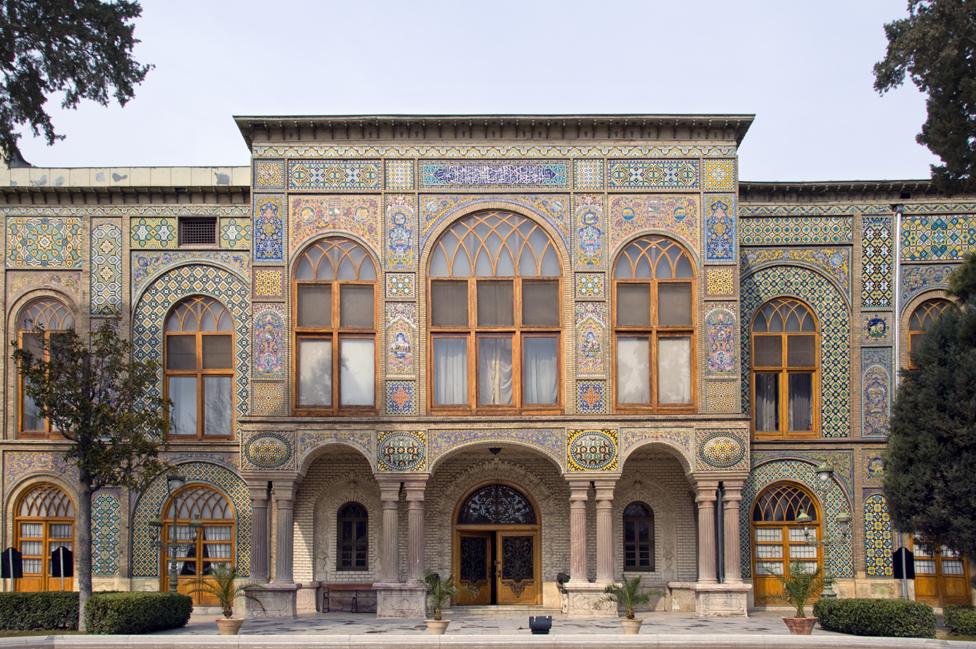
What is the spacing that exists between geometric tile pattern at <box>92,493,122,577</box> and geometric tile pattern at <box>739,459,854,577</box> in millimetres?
15164

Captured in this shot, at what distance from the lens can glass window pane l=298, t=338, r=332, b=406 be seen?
31781 mm

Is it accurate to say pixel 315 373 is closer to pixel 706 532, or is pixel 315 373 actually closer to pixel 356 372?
pixel 356 372

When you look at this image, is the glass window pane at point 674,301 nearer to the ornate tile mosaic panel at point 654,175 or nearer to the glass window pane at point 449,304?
the ornate tile mosaic panel at point 654,175

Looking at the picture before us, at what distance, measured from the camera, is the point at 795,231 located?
3412cm

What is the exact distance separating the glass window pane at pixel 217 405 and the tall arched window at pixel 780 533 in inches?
518

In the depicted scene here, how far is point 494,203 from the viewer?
32156mm

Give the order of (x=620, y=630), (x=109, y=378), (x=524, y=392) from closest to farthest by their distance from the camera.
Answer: (x=620, y=630) → (x=109, y=378) → (x=524, y=392)

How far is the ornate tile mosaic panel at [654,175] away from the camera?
32.1 meters

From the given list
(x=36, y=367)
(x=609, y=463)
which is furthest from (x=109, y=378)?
(x=609, y=463)

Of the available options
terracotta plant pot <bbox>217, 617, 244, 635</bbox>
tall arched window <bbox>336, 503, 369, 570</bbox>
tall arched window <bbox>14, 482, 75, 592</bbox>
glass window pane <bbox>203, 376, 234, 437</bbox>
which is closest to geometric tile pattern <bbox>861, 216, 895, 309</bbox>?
tall arched window <bbox>336, 503, 369, 570</bbox>

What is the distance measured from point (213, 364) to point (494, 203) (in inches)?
317

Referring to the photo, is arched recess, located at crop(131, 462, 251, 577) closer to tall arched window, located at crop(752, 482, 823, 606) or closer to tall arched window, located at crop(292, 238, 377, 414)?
tall arched window, located at crop(292, 238, 377, 414)

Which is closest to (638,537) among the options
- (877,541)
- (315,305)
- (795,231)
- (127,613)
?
(877,541)

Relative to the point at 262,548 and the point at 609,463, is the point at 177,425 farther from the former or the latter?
the point at 609,463
